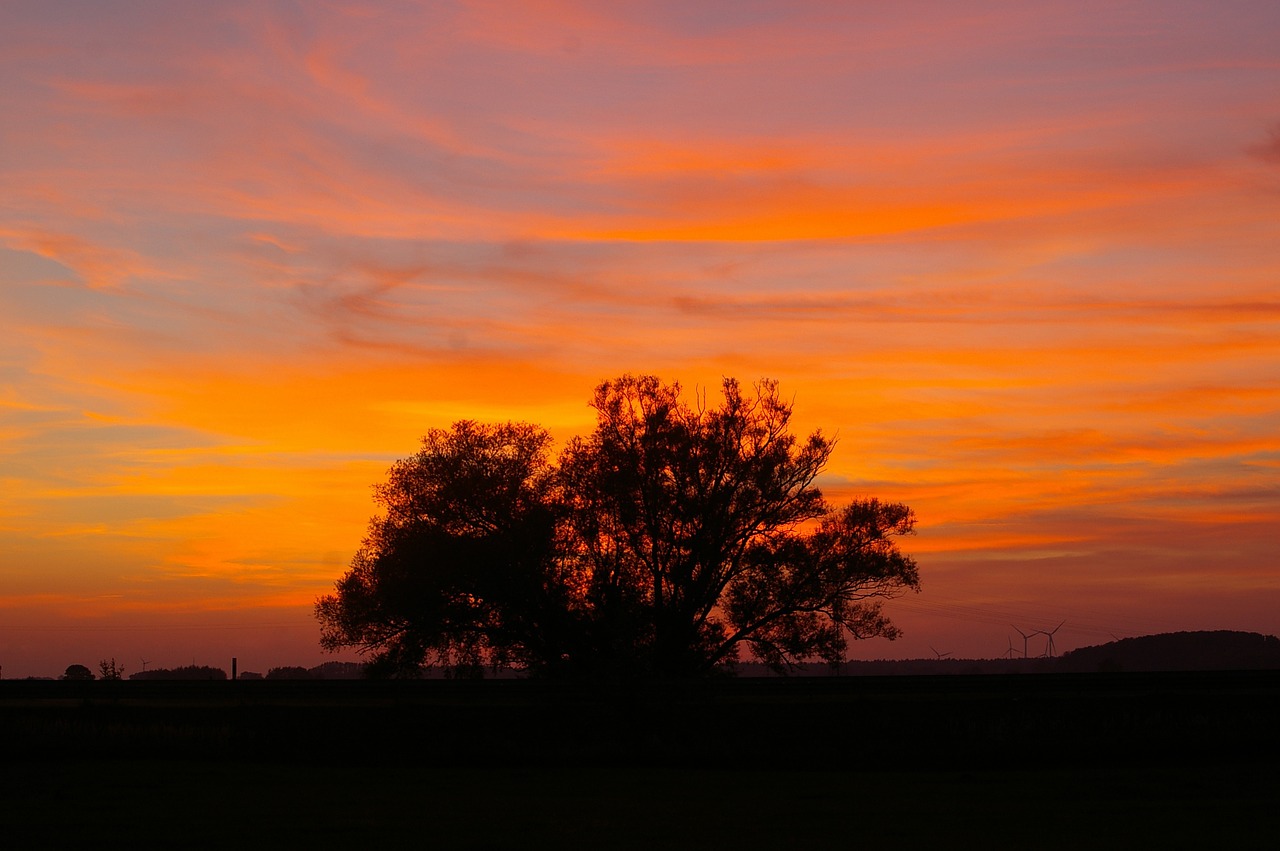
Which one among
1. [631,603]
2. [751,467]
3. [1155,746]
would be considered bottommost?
[1155,746]

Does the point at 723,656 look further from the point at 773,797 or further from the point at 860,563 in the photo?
the point at 773,797

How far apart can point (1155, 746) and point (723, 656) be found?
20.8 m

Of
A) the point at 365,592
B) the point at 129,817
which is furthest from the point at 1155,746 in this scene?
the point at 365,592

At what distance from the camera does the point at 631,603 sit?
1962 inches

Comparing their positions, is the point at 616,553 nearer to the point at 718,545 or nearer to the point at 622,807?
the point at 718,545

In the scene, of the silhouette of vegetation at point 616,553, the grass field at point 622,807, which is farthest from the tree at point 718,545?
the grass field at point 622,807

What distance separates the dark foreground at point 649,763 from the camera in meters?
21.8

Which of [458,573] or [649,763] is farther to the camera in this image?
[458,573]

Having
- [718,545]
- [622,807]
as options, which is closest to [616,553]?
[718,545]

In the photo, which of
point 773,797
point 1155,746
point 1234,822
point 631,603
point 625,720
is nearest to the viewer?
point 1234,822

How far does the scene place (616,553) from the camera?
52.4 m

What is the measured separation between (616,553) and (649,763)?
18619 mm

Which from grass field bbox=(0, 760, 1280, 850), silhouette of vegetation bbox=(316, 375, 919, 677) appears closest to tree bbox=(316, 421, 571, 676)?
silhouette of vegetation bbox=(316, 375, 919, 677)

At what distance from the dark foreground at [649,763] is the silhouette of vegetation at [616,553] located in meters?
5.61
